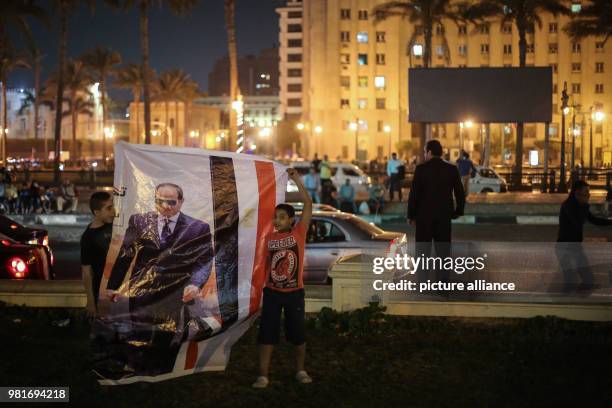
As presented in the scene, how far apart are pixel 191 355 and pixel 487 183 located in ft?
103

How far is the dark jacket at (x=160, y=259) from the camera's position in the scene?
6.68 meters

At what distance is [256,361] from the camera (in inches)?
313

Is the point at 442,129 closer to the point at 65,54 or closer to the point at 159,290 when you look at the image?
the point at 65,54

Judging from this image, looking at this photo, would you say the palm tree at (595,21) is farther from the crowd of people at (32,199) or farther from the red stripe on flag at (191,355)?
the red stripe on flag at (191,355)

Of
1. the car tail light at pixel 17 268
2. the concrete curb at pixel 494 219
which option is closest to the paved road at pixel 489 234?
the concrete curb at pixel 494 219

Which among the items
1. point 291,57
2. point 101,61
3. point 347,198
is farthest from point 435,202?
point 291,57

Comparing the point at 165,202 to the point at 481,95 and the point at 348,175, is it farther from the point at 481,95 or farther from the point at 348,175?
the point at 348,175

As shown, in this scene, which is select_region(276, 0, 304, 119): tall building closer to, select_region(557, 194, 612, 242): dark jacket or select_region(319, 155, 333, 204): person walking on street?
select_region(319, 155, 333, 204): person walking on street

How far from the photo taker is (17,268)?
9.90 m

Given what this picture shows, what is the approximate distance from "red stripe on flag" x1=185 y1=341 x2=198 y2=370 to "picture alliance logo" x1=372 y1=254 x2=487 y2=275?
2.92 m

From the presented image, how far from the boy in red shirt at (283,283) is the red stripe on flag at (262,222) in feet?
0.31

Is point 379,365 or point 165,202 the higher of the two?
point 165,202

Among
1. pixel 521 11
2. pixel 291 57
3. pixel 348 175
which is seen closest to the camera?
pixel 348 175

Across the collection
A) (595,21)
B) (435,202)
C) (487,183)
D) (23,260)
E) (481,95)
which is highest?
(595,21)
